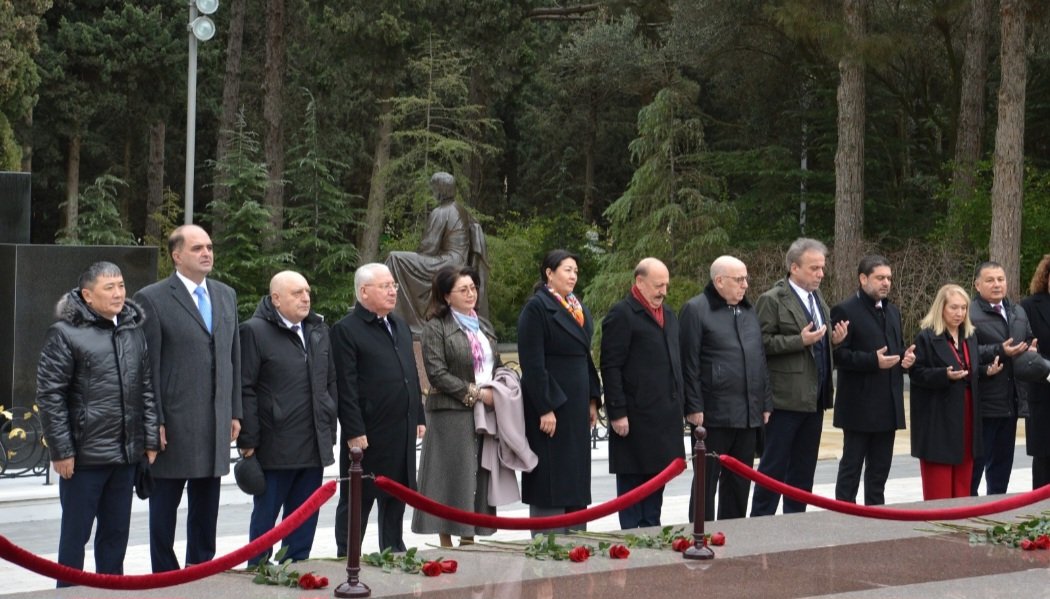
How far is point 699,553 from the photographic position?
25.6 ft

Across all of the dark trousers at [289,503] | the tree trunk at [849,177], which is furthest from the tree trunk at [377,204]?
the dark trousers at [289,503]

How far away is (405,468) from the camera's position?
28.0 feet

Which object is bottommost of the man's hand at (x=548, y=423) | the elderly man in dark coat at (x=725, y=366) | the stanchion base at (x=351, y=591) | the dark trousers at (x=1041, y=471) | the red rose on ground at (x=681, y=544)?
the stanchion base at (x=351, y=591)

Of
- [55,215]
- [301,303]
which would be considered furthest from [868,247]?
[55,215]

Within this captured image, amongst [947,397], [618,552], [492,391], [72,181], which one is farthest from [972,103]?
[72,181]

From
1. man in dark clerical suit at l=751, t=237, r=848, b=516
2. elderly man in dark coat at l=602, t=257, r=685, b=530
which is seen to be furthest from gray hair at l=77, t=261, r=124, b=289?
man in dark clerical suit at l=751, t=237, r=848, b=516

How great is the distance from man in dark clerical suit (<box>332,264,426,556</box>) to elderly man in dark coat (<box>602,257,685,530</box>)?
4.38ft

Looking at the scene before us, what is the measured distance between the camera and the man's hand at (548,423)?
8.79 meters

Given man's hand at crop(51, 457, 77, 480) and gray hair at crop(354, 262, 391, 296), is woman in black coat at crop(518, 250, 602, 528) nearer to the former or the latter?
gray hair at crop(354, 262, 391, 296)

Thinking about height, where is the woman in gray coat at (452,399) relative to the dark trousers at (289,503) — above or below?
above

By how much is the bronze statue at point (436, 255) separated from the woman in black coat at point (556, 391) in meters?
7.83

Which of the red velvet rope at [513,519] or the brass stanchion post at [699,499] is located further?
the brass stanchion post at [699,499]

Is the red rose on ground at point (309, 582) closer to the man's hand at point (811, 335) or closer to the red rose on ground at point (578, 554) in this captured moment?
the red rose on ground at point (578, 554)

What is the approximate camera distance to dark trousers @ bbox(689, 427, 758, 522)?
921cm
